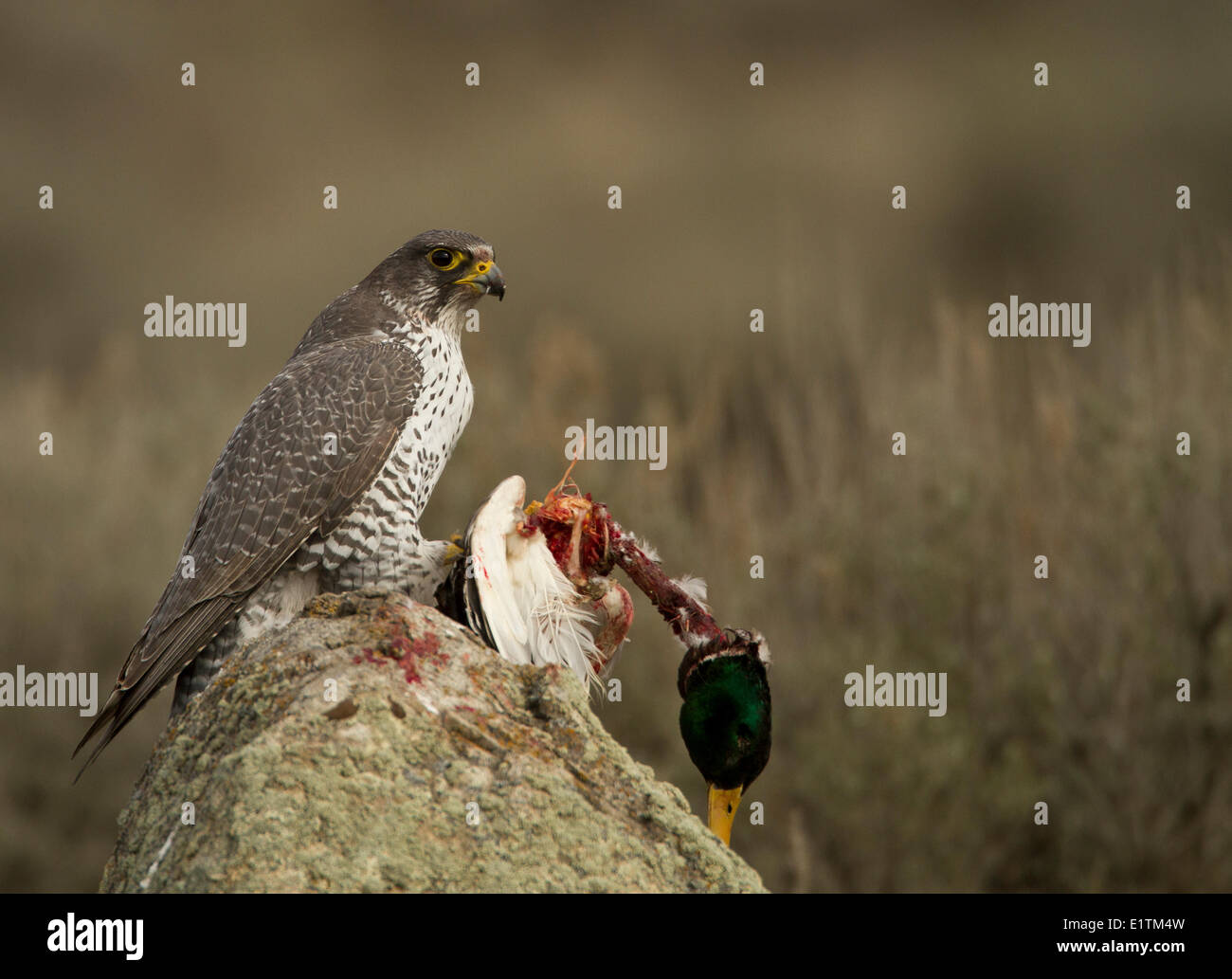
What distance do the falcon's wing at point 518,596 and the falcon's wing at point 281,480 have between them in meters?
0.49

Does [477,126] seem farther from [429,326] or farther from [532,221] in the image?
[429,326]

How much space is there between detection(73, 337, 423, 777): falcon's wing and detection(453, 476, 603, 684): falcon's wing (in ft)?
1.60

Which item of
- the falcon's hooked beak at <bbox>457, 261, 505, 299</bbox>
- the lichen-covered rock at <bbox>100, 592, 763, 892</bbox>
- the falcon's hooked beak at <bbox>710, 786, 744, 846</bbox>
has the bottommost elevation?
the falcon's hooked beak at <bbox>710, 786, 744, 846</bbox>

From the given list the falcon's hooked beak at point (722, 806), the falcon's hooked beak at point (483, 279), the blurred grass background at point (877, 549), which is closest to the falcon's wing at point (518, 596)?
the falcon's hooked beak at point (722, 806)

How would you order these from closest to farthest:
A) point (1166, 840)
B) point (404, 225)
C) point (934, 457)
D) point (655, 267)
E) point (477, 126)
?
point (1166, 840)
point (934, 457)
point (404, 225)
point (655, 267)
point (477, 126)

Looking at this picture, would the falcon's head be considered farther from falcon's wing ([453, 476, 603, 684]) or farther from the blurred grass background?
the blurred grass background

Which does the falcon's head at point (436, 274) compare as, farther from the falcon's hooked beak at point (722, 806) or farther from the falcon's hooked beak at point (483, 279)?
the falcon's hooked beak at point (722, 806)

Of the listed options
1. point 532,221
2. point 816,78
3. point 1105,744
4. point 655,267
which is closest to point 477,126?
point 532,221

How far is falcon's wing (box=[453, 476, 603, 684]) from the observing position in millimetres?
2914

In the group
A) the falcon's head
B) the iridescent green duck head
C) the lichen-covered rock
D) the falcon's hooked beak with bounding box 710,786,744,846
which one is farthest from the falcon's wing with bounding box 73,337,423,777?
the falcon's hooked beak with bounding box 710,786,744,846

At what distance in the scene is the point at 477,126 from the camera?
2131cm

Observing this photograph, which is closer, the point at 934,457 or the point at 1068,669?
the point at 1068,669

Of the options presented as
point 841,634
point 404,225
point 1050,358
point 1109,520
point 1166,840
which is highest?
point 404,225

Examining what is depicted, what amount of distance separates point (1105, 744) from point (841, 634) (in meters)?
1.37
